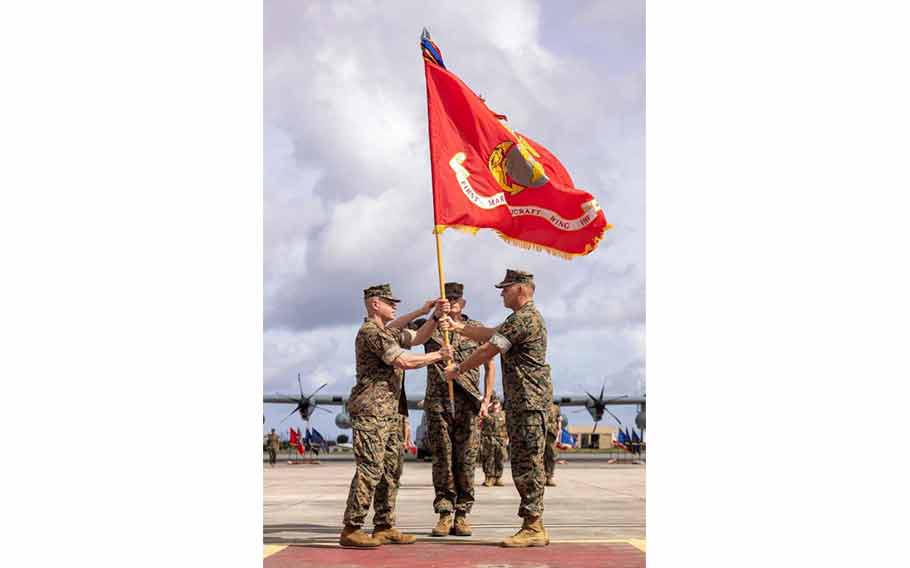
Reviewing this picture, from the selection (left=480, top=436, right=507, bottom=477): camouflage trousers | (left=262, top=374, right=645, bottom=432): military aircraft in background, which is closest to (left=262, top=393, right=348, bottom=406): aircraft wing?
(left=262, top=374, right=645, bottom=432): military aircraft in background

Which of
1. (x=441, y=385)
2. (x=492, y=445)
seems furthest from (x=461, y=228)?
(x=492, y=445)

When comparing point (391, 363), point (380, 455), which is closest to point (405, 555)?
point (380, 455)

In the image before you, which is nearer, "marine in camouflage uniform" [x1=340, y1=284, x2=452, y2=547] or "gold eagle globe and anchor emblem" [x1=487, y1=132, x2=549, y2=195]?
"marine in camouflage uniform" [x1=340, y1=284, x2=452, y2=547]

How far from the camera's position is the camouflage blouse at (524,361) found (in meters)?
7.83

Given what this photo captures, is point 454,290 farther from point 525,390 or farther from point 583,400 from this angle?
point 583,400

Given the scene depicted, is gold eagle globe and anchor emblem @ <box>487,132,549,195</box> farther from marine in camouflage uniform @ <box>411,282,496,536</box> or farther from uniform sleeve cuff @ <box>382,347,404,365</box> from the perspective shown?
uniform sleeve cuff @ <box>382,347,404,365</box>

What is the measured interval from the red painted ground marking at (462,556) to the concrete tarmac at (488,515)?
0.07 metres

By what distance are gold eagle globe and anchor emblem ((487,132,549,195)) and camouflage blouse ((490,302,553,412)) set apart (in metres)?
1.13

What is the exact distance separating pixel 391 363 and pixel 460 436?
1.44 m

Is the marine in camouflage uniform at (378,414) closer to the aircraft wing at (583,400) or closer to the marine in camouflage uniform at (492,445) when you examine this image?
the marine in camouflage uniform at (492,445)

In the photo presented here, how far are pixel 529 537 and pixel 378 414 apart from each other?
4.89 ft

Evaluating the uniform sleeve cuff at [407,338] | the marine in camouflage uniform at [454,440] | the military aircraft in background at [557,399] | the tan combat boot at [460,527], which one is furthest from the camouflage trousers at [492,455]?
the military aircraft in background at [557,399]

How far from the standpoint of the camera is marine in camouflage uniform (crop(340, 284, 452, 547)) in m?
7.70

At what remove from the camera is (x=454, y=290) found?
29.9 feet
